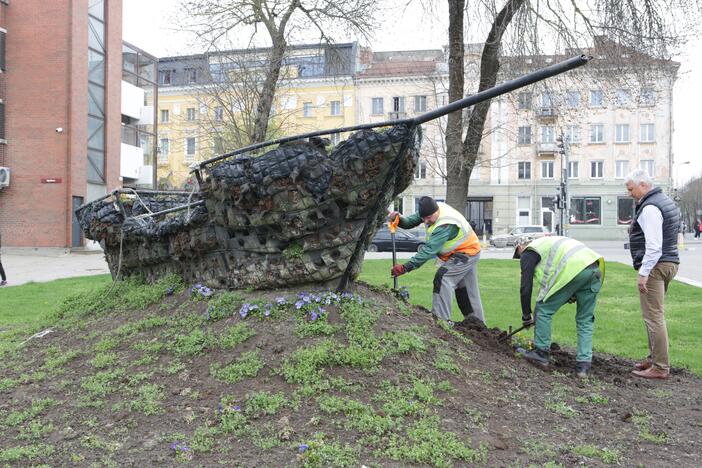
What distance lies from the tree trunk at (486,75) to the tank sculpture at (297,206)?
9502 mm

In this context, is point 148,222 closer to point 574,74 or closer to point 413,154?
Result: point 413,154

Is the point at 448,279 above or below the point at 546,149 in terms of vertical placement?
below

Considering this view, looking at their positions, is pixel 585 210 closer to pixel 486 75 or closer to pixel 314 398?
pixel 486 75

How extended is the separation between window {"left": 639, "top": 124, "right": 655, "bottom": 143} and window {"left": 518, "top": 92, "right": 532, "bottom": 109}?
34211 mm

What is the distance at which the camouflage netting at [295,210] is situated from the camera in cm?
457

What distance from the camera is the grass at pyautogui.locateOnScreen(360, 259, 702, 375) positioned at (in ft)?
23.1

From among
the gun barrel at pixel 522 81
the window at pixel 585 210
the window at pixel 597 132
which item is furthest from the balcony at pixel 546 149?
the gun barrel at pixel 522 81

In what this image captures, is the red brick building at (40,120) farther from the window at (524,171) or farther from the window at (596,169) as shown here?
the window at (596,169)

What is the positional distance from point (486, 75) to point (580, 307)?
10.1m

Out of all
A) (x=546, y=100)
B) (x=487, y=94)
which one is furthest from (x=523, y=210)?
(x=487, y=94)

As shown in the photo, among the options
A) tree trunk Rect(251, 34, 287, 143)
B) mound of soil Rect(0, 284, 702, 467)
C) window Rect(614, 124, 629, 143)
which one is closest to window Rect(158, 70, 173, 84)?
tree trunk Rect(251, 34, 287, 143)

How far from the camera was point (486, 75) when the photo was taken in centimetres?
1447

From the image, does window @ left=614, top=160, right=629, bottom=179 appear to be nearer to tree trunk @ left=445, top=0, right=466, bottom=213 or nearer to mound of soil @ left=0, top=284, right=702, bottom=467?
tree trunk @ left=445, top=0, right=466, bottom=213

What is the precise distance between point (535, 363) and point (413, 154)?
2189 millimetres
